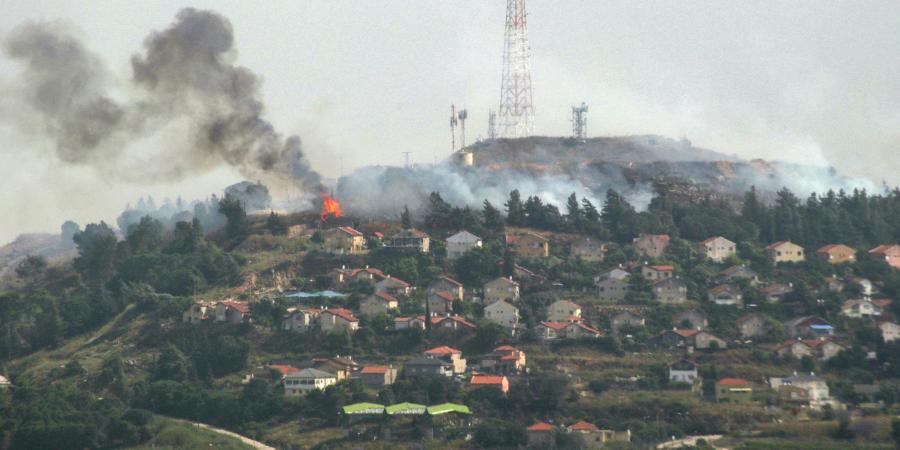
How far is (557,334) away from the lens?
316 feet

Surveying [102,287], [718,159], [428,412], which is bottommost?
[428,412]

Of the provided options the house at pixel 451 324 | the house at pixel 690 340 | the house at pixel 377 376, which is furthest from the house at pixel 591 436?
the house at pixel 451 324

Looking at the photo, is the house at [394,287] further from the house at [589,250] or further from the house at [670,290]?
the house at [670,290]

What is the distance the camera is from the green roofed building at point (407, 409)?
85312 millimetres

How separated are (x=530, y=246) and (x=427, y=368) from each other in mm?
22261

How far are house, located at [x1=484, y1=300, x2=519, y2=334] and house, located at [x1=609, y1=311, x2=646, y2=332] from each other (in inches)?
216

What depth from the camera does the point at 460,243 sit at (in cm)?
11019

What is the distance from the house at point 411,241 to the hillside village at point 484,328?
0.14m

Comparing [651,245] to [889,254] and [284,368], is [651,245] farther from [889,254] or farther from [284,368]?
[284,368]

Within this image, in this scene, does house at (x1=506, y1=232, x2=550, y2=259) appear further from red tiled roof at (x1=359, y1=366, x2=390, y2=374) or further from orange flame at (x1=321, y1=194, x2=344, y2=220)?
red tiled roof at (x1=359, y1=366, x2=390, y2=374)

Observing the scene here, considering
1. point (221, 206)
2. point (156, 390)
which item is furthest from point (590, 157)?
point (156, 390)

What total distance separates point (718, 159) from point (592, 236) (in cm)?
2813

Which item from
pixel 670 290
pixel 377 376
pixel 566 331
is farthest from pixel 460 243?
pixel 377 376

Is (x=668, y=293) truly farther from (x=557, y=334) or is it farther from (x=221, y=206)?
(x=221, y=206)
